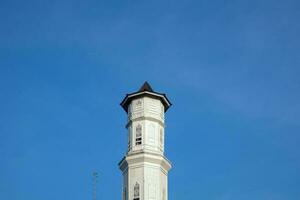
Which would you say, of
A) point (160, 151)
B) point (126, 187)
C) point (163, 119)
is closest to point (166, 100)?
point (163, 119)

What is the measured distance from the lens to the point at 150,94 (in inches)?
2344

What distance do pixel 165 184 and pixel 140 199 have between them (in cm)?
402

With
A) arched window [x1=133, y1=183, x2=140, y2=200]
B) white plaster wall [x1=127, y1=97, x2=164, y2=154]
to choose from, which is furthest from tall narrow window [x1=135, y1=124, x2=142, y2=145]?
arched window [x1=133, y1=183, x2=140, y2=200]

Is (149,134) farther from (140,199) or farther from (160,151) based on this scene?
(140,199)

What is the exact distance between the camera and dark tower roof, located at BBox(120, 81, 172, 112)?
195 ft

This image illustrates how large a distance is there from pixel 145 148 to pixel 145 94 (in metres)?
5.65

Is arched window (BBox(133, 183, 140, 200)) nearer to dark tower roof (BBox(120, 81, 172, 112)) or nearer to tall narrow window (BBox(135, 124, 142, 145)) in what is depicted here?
tall narrow window (BBox(135, 124, 142, 145))

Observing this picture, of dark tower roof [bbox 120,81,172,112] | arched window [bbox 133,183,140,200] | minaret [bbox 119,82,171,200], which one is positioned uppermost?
dark tower roof [bbox 120,81,172,112]

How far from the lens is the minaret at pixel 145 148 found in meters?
55.5

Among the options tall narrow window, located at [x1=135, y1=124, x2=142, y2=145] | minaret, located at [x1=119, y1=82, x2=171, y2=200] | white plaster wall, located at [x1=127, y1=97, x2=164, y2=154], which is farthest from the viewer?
tall narrow window, located at [x1=135, y1=124, x2=142, y2=145]

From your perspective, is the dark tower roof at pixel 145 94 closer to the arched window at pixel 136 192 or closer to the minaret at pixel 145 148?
the minaret at pixel 145 148

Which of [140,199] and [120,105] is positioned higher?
[120,105]

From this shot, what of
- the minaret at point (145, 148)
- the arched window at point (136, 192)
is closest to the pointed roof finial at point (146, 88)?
the minaret at point (145, 148)

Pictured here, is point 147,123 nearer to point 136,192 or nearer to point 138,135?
point 138,135
